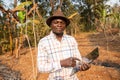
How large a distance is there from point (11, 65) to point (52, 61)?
937 centimetres

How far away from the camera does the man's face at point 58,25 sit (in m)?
2.44

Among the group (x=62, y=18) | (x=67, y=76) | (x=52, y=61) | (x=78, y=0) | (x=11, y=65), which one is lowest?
(x=11, y=65)

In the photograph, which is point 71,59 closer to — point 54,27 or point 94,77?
point 54,27

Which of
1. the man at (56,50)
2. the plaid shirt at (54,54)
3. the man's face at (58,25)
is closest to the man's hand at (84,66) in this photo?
the man at (56,50)

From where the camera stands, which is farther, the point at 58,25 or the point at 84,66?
the point at 58,25

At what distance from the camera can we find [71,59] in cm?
228

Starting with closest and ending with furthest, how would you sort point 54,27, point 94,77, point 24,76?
point 54,27
point 94,77
point 24,76

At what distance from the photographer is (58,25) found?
7.99 ft

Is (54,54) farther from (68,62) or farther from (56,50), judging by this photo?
(68,62)

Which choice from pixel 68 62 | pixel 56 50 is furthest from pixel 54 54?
pixel 68 62

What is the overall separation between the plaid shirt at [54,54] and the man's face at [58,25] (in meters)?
0.08

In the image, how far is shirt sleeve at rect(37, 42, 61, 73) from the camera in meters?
2.31

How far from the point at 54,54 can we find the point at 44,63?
133 mm

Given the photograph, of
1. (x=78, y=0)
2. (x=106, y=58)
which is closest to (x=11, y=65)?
(x=106, y=58)
